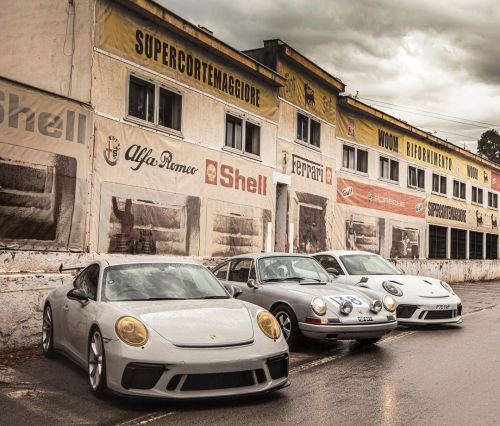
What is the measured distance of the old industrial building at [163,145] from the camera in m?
10.6

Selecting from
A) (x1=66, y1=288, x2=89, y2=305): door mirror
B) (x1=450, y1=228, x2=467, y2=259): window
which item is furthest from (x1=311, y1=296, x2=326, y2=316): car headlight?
(x1=450, y1=228, x2=467, y2=259): window

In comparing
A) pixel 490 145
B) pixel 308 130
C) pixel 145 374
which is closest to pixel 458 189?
pixel 308 130

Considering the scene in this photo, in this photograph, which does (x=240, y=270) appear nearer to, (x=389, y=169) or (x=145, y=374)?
(x=145, y=374)

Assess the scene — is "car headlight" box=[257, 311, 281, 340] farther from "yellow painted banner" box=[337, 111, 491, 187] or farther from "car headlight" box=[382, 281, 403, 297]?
"yellow painted banner" box=[337, 111, 491, 187]

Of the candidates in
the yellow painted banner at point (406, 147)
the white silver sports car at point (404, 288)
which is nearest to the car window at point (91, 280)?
the white silver sports car at point (404, 288)

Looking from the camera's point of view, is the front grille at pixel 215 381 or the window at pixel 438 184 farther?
the window at pixel 438 184

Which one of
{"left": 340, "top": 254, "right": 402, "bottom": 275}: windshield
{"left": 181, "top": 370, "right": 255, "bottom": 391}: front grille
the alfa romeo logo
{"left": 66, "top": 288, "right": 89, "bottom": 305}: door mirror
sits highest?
the alfa romeo logo

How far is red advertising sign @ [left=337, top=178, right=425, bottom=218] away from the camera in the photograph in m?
23.0

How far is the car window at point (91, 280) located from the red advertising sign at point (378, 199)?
15845 millimetres

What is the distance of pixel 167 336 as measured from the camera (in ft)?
18.1

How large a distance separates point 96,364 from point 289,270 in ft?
14.4

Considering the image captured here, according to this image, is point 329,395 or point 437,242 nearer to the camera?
point 329,395

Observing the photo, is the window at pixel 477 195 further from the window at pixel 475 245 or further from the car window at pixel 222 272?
the car window at pixel 222 272

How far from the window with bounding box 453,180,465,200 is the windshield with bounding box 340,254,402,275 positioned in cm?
2284
